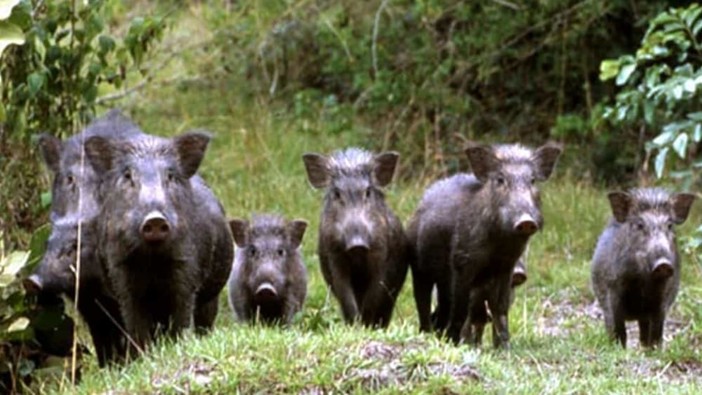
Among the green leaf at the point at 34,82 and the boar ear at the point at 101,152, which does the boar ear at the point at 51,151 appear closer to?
the green leaf at the point at 34,82

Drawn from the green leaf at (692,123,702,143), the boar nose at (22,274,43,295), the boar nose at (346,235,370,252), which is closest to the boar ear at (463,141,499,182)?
the boar nose at (346,235,370,252)

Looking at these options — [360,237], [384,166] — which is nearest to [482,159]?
[384,166]

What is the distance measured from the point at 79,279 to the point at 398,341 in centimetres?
202

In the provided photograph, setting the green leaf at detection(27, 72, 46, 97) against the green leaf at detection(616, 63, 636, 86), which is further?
the green leaf at detection(616, 63, 636, 86)

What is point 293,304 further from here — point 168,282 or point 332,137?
point 332,137

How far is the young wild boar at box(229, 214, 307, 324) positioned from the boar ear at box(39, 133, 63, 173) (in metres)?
1.45

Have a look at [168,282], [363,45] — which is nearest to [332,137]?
[363,45]

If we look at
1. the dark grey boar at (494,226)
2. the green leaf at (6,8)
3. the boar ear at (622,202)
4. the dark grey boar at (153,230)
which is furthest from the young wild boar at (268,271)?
the green leaf at (6,8)

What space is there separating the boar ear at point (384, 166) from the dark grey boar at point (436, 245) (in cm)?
39

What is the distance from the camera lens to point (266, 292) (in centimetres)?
1112

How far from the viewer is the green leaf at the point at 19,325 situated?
9492 millimetres

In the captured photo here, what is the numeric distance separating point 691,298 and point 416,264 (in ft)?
8.06

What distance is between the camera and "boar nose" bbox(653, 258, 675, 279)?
10883 mm

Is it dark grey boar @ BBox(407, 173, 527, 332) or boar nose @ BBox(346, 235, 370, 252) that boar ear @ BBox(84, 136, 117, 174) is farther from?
dark grey boar @ BBox(407, 173, 527, 332)
